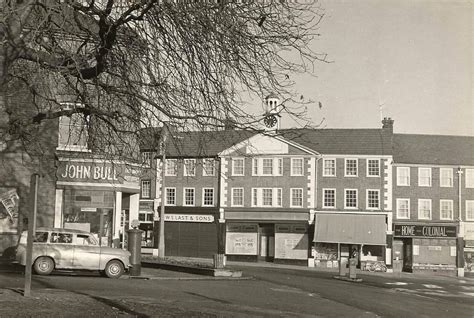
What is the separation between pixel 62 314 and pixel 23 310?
0.68m

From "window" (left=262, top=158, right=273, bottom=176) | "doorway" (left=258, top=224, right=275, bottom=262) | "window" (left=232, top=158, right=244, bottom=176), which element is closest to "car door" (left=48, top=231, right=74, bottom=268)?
"doorway" (left=258, top=224, right=275, bottom=262)

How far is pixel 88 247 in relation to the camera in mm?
21672

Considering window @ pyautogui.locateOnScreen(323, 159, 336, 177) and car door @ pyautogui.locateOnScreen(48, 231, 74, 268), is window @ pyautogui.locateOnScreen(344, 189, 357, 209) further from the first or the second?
car door @ pyautogui.locateOnScreen(48, 231, 74, 268)

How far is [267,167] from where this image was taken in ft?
184

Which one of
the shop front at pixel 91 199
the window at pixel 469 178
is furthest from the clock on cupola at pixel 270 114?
the window at pixel 469 178

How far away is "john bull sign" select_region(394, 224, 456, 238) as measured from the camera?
53438 mm

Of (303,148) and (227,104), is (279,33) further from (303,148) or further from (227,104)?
(303,148)

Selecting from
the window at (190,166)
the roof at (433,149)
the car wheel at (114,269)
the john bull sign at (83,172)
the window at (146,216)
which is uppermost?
the roof at (433,149)

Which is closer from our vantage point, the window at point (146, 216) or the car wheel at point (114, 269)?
the car wheel at point (114, 269)

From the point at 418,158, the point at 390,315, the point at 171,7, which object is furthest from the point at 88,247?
the point at 418,158

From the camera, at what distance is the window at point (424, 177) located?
55219mm

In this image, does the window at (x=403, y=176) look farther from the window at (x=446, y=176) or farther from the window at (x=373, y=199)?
the window at (x=373, y=199)

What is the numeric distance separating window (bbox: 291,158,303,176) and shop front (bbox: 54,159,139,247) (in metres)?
26.9

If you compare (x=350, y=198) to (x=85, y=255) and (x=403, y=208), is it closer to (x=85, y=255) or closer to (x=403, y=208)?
(x=403, y=208)
